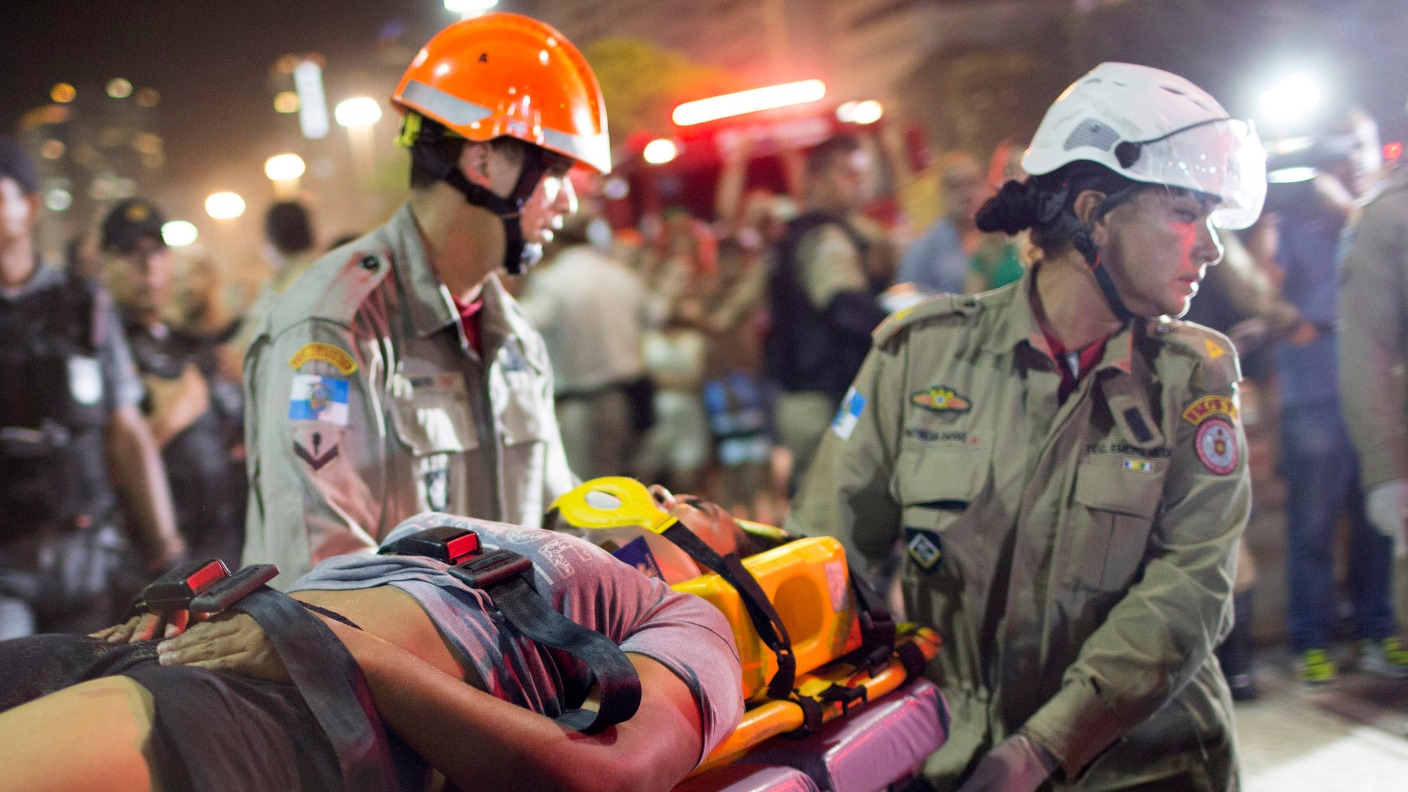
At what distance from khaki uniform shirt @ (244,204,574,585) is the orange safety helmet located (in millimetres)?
283

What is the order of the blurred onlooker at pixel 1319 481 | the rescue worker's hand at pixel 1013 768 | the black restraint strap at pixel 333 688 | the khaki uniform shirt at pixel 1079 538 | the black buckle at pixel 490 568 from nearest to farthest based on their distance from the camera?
the black restraint strap at pixel 333 688 → the black buckle at pixel 490 568 → the rescue worker's hand at pixel 1013 768 → the khaki uniform shirt at pixel 1079 538 → the blurred onlooker at pixel 1319 481

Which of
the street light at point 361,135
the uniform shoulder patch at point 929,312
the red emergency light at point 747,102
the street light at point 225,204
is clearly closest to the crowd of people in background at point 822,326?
the uniform shoulder patch at point 929,312

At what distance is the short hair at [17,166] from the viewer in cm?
356

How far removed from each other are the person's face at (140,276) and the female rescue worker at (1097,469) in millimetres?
3496

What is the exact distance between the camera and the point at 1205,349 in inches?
85.4

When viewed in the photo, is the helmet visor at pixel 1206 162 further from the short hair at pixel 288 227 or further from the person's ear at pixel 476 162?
the short hair at pixel 288 227

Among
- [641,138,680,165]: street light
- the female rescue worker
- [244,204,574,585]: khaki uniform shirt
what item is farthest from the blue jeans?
[641,138,680,165]: street light

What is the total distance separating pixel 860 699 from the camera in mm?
1906

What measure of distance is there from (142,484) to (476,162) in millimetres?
2464

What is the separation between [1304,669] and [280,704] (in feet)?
13.6

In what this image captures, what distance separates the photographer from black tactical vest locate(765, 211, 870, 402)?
192 inches

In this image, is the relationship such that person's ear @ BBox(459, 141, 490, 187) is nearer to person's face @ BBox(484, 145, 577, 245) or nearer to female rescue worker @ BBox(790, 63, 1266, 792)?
person's face @ BBox(484, 145, 577, 245)

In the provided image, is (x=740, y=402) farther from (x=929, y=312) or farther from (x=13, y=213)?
(x=929, y=312)

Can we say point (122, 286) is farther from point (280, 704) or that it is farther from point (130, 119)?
point (280, 704)
